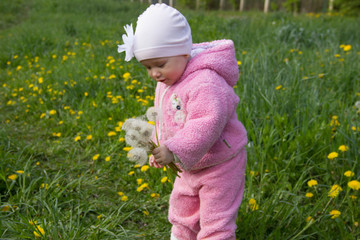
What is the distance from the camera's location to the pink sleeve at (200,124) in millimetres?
1268

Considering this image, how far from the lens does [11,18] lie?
1026 cm

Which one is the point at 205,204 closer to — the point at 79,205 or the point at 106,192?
the point at 79,205

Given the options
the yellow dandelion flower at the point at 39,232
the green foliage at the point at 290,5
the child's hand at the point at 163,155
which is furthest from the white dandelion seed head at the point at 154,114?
the green foliage at the point at 290,5

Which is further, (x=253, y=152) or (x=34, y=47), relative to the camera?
(x=34, y=47)

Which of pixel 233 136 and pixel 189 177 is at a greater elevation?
pixel 233 136

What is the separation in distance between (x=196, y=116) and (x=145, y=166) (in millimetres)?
1096

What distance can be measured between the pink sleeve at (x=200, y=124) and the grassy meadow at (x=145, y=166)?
658mm

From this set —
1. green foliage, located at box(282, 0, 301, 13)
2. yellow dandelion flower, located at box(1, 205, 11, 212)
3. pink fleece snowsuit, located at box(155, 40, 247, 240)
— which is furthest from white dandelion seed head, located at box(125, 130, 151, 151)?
green foliage, located at box(282, 0, 301, 13)

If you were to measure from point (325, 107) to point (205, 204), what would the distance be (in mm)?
1627

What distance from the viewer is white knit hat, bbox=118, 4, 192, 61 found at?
1303 millimetres

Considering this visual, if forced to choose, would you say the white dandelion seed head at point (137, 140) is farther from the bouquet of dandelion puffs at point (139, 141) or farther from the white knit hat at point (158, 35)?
the white knit hat at point (158, 35)

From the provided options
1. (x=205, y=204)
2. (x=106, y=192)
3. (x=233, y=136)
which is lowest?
(x=106, y=192)

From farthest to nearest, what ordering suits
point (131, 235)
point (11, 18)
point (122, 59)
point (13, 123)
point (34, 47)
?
point (11, 18) < point (34, 47) < point (122, 59) < point (13, 123) < point (131, 235)

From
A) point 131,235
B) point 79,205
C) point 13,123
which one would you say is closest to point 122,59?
point 13,123
